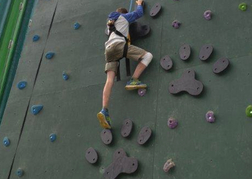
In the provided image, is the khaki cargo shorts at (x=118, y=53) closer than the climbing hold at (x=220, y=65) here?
No

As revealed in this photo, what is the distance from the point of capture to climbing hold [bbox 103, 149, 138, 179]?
4250 millimetres

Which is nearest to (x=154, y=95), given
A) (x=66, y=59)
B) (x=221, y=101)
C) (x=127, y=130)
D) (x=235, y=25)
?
(x=127, y=130)

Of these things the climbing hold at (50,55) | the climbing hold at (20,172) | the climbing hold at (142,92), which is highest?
the climbing hold at (50,55)

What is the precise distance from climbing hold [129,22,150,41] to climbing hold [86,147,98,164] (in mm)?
1299

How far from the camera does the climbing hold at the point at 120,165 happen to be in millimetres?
4250

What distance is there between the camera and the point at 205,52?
14.2ft

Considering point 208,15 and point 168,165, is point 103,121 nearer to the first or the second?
point 168,165

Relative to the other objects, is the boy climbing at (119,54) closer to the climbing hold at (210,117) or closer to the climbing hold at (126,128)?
the climbing hold at (126,128)

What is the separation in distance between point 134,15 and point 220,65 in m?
1.19

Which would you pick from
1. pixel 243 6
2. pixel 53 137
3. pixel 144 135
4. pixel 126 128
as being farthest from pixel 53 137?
pixel 243 6

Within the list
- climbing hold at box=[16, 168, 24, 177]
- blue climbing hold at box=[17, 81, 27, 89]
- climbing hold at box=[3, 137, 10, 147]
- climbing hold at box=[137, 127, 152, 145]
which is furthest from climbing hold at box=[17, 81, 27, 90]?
climbing hold at box=[137, 127, 152, 145]

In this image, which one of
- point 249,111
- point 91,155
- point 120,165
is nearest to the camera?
point 249,111

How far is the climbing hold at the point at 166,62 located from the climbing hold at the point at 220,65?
49 cm

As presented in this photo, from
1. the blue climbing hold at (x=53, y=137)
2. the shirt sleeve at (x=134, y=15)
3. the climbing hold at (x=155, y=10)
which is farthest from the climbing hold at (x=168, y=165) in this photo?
the climbing hold at (x=155, y=10)
